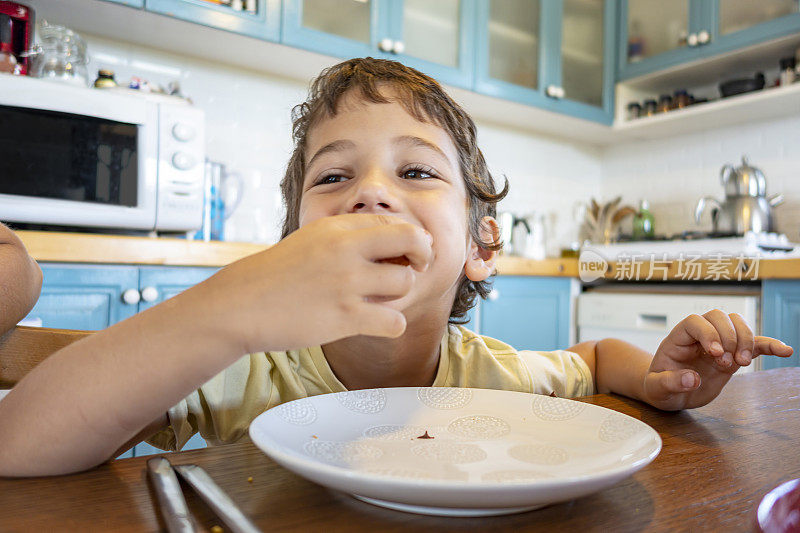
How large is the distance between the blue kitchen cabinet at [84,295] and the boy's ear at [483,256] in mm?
974

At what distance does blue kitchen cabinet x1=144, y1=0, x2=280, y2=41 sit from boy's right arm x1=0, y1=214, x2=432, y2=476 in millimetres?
1731

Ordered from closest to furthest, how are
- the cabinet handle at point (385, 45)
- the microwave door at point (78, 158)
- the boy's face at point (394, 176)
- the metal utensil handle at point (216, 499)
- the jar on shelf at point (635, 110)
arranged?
the metal utensil handle at point (216, 499) → the boy's face at point (394, 176) → the microwave door at point (78, 158) → the cabinet handle at point (385, 45) → the jar on shelf at point (635, 110)

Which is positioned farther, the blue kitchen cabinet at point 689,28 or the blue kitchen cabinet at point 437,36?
the blue kitchen cabinet at point 689,28

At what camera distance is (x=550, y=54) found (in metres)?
2.83

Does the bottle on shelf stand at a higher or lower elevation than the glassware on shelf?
lower

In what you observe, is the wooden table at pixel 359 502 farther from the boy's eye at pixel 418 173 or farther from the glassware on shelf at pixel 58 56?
the glassware on shelf at pixel 58 56

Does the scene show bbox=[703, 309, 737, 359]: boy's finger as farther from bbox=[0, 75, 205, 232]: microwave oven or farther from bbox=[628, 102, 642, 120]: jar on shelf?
bbox=[628, 102, 642, 120]: jar on shelf

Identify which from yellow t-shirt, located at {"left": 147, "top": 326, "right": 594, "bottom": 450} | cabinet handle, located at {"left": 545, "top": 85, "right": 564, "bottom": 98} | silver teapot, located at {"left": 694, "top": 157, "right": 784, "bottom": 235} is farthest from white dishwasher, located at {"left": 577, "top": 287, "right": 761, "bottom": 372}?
yellow t-shirt, located at {"left": 147, "top": 326, "right": 594, "bottom": 450}

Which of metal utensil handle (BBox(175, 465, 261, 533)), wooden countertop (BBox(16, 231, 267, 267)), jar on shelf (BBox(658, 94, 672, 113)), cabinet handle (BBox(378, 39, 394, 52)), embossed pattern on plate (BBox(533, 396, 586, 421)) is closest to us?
metal utensil handle (BBox(175, 465, 261, 533))

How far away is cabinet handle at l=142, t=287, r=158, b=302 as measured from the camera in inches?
60.2

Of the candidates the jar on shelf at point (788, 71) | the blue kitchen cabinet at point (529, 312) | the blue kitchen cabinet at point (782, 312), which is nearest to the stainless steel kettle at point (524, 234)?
the blue kitchen cabinet at point (529, 312)

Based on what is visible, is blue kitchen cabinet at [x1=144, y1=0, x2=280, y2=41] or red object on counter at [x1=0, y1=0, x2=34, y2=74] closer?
red object on counter at [x1=0, y1=0, x2=34, y2=74]

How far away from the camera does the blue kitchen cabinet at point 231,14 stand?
6.06 feet

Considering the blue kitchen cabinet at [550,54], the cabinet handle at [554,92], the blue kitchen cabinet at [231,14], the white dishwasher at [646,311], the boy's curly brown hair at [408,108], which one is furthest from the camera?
the cabinet handle at [554,92]
